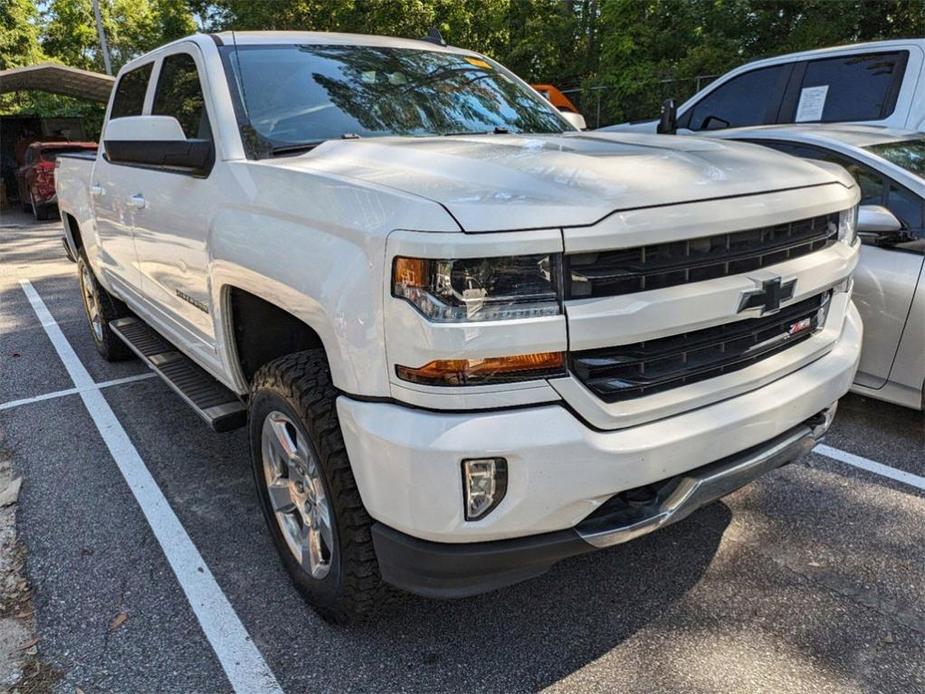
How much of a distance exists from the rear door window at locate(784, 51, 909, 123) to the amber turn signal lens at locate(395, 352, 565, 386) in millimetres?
5149

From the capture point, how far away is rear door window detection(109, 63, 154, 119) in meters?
4.04

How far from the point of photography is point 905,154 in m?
4.08

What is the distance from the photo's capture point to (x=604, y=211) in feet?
5.86

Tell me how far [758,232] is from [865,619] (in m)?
1.41

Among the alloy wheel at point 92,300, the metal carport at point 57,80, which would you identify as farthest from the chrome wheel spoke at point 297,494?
the metal carport at point 57,80

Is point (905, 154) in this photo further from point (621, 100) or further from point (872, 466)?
point (621, 100)

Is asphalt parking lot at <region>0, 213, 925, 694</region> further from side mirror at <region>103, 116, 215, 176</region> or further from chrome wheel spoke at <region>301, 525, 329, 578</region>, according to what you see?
side mirror at <region>103, 116, 215, 176</region>

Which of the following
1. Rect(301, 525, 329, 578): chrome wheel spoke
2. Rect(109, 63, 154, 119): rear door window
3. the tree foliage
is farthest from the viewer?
the tree foliage

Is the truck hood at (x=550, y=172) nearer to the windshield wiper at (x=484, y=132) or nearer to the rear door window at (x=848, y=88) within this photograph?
the windshield wiper at (x=484, y=132)

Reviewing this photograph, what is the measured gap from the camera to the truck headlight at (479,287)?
1.71 m

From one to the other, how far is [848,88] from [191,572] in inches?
237

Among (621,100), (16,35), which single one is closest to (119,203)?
(621,100)

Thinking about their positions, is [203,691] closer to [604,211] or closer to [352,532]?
[352,532]

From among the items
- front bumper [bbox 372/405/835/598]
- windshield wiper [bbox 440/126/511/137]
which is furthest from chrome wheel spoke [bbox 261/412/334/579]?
windshield wiper [bbox 440/126/511/137]
